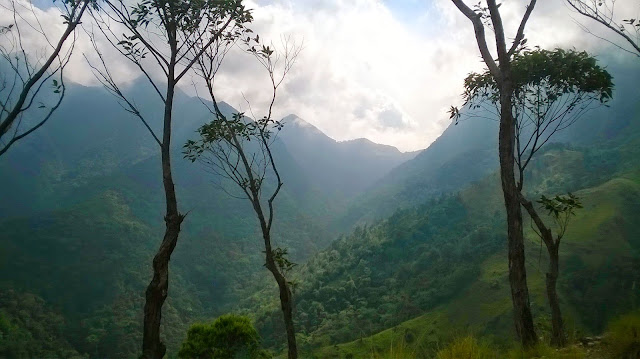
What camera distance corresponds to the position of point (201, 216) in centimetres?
14625

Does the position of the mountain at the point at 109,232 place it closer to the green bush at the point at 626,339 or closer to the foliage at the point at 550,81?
the foliage at the point at 550,81

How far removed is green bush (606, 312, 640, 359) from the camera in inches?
219

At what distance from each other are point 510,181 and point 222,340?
17.4 meters

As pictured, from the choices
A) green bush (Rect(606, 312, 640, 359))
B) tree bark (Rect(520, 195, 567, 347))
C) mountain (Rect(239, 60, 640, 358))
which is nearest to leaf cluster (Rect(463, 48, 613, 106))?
tree bark (Rect(520, 195, 567, 347))

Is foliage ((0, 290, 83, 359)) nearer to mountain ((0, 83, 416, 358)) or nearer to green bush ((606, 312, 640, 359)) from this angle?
mountain ((0, 83, 416, 358))

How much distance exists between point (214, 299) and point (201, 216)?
39.6m

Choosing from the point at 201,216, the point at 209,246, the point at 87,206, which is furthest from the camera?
the point at 201,216

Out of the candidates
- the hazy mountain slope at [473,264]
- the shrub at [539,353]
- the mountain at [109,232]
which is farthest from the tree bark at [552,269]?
the hazy mountain slope at [473,264]

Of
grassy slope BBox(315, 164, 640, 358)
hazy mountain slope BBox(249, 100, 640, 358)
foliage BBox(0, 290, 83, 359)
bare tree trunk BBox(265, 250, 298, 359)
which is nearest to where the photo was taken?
bare tree trunk BBox(265, 250, 298, 359)

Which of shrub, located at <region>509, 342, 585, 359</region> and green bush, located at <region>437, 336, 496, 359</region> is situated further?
shrub, located at <region>509, 342, 585, 359</region>

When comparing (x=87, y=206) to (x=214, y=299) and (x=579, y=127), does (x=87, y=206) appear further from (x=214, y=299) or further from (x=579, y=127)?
(x=579, y=127)

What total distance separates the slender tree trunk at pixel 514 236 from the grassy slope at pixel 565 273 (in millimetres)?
53293

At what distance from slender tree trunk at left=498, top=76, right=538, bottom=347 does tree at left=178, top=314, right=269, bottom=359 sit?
15109 mm

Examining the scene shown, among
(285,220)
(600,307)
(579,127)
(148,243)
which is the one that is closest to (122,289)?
(148,243)
